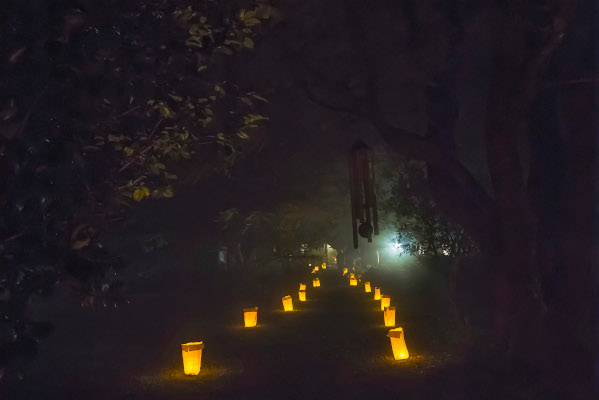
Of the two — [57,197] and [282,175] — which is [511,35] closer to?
[57,197]

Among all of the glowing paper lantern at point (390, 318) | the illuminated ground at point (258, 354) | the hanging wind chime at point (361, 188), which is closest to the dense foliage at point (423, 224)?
the illuminated ground at point (258, 354)

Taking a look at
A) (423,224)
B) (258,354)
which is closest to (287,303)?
(423,224)

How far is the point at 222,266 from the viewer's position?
52688 millimetres

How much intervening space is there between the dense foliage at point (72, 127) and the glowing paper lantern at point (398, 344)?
7.87 m

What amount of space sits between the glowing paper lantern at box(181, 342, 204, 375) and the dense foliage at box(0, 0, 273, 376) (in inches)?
251

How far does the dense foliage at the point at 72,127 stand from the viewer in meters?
4.50

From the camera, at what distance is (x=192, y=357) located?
12.2 meters

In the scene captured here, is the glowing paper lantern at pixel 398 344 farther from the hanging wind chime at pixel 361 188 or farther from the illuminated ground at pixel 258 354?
the hanging wind chime at pixel 361 188

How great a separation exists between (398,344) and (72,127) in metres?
9.42

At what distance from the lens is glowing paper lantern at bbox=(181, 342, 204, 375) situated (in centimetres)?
1209

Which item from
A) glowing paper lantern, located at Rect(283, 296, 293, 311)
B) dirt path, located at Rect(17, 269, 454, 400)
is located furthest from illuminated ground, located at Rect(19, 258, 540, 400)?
glowing paper lantern, located at Rect(283, 296, 293, 311)

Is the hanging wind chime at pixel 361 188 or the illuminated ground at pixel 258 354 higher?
the hanging wind chime at pixel 361 188

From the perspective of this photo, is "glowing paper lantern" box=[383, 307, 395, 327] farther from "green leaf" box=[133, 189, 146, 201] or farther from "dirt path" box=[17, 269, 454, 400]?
"green leaf" box=[133, 189, 146, 201]

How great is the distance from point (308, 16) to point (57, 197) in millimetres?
8235
